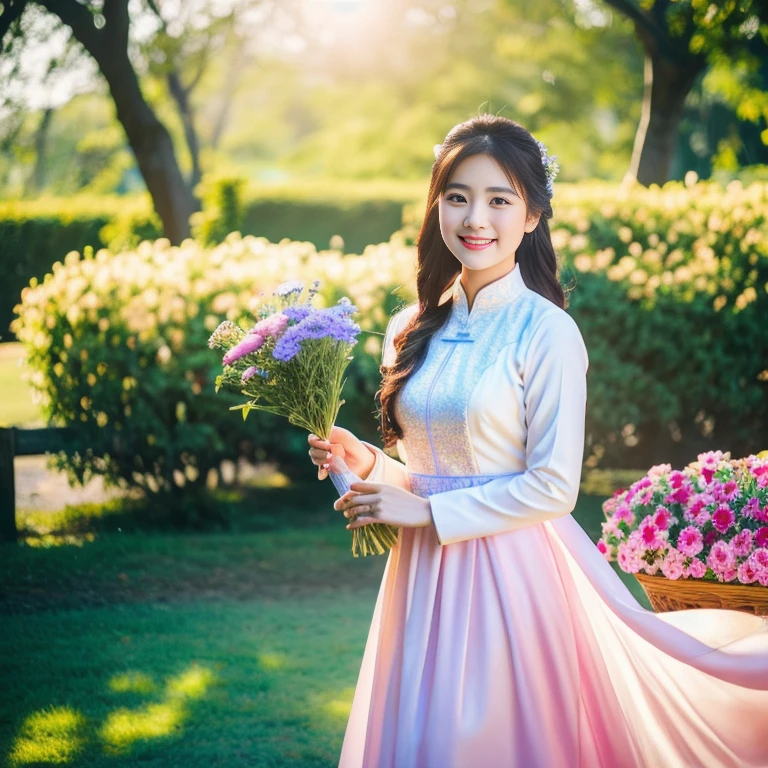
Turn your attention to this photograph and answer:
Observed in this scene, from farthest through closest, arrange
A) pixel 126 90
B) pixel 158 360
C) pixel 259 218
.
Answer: pixel 259 218 < pixel 126 90 < pixel 158 360

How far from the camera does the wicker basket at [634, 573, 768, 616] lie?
10.4 ft

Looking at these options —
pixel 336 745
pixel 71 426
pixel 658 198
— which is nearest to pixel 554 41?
pixel 658 198

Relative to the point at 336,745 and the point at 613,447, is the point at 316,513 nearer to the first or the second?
the point at 613,447

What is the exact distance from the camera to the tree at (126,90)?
705 cm

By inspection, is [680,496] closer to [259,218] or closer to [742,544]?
[742,544]

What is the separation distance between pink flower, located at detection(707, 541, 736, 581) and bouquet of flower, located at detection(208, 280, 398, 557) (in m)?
1.15

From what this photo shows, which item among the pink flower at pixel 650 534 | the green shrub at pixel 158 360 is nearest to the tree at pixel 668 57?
the green shrub at pixel 158 360

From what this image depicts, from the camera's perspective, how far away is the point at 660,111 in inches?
437

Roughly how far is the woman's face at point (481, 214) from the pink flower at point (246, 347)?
0.55 m

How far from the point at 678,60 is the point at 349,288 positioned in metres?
6.00

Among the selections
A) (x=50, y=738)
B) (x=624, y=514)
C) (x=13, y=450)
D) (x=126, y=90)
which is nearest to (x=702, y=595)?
(x=624, y=514)

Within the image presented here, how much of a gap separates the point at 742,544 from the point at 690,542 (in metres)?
0.16

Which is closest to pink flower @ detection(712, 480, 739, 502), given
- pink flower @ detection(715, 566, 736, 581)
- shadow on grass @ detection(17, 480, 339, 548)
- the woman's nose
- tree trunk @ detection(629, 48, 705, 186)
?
pink flower @ detection(715, 566, 736, 581)

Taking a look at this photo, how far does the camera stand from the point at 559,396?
2391mm
